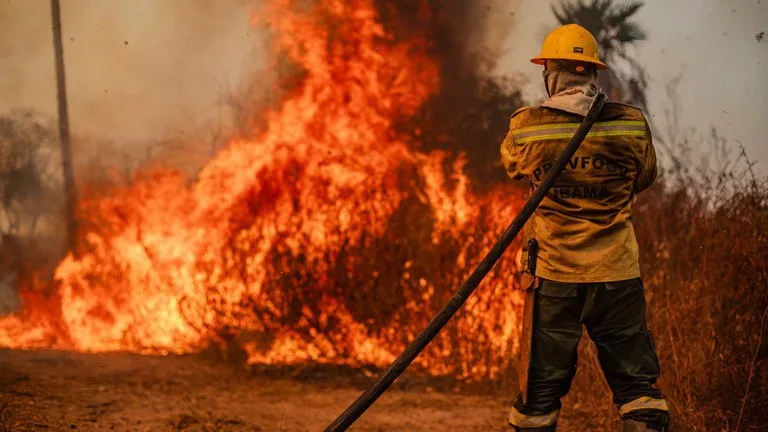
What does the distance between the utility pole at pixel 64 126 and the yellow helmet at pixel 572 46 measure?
26.4 feet

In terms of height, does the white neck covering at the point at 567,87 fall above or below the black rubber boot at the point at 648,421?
above

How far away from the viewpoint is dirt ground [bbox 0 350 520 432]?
5496 millimetres

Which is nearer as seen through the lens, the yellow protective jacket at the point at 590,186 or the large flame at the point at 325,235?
the yellow protective jacket at the point at 590,186

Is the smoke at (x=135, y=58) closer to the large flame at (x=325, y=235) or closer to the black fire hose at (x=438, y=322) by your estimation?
the large flame at (x=325, y=235)

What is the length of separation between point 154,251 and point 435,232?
3249 millimetres

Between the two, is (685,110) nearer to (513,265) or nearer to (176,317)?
(513,265)

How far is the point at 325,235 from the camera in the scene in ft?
24.9

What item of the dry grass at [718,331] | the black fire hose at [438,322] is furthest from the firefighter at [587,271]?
the dry grass at [718,331]

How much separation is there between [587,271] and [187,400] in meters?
4.07

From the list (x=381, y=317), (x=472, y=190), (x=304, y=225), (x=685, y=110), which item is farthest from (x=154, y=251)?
(x=685, y=110)

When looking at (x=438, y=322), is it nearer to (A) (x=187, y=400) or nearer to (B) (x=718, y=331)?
(B) (x=718, y=331)

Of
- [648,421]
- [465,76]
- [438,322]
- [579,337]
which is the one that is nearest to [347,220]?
[465,76]

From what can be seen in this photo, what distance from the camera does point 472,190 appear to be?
25.2 feet

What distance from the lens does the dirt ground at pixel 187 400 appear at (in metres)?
5.50
